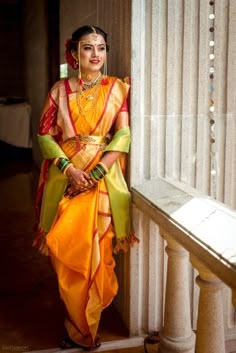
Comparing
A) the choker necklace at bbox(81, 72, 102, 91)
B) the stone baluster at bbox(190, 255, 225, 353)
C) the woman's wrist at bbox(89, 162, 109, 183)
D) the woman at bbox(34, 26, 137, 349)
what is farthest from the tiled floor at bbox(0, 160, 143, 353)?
the choker necklace at bbox(81, 72, 102, 91)

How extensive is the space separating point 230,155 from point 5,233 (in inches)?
96.1

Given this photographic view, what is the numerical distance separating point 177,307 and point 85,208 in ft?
2.10

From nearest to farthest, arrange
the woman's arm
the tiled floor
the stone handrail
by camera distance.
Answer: the stone handrail, the woman's arm, the tiled floor

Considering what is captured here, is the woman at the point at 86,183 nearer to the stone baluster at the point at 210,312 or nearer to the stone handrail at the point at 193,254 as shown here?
the stone handrail at the point at 193,254

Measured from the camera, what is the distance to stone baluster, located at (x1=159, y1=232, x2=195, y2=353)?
2.18 metres

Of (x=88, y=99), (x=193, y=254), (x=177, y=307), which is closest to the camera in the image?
A: (x=193, y=254)

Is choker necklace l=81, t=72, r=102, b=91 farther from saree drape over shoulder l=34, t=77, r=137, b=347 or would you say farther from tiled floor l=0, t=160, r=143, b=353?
tiled floor l=0, t=160, r=143, b=353

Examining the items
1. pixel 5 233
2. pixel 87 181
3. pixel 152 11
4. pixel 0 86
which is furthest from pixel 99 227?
pixel 0 86

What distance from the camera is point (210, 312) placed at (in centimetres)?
175

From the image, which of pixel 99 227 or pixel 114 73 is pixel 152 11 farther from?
pixel 99 227

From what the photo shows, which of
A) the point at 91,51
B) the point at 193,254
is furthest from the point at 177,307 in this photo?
the point at 91,51

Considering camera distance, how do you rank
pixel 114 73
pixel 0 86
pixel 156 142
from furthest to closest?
1. pixel 0 86
2. pixel 114 73
3. pixel 156 142

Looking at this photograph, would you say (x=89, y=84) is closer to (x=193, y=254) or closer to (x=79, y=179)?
(x=79, y=179)

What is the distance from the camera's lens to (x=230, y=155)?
2506 millimetres
